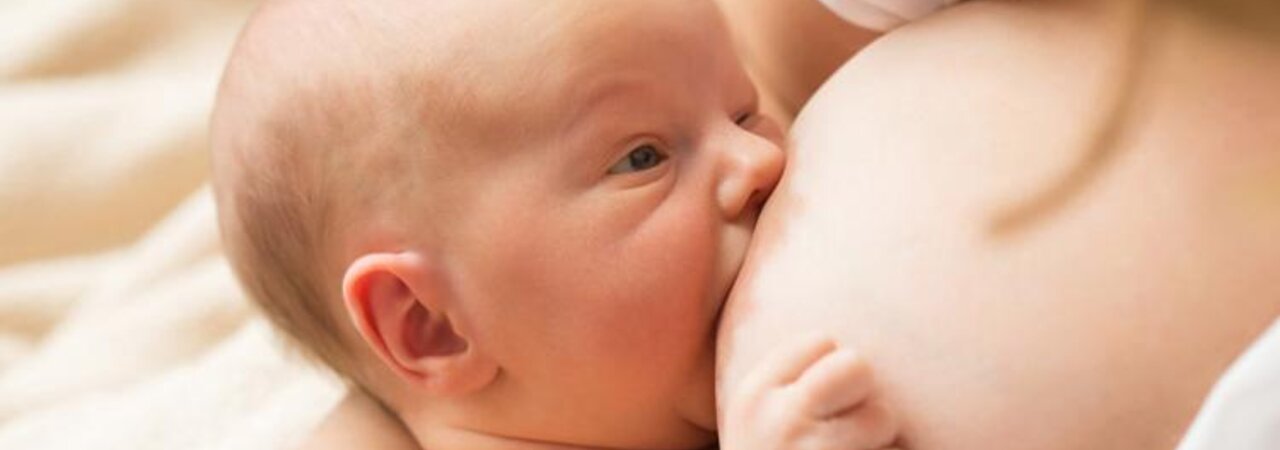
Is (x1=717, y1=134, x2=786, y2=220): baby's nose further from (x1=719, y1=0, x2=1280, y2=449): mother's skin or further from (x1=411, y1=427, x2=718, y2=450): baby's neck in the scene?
(x1=411, y1=427, x2=718, y2=450): baby's neck

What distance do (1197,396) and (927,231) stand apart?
123 mm

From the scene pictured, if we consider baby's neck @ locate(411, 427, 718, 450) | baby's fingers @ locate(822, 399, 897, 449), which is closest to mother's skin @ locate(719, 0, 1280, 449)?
baby's fingers @ locate(822, 399, 897, 449)

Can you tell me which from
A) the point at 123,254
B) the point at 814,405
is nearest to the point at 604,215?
the point at 814,405

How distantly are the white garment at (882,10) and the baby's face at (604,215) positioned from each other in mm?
80

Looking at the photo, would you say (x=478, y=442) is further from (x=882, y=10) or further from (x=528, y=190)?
(x=882, y=10)

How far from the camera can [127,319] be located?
1277 mm

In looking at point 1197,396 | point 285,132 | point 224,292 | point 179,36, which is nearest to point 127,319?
point 224,292

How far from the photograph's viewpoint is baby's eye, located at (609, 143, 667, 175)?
2.84 ft

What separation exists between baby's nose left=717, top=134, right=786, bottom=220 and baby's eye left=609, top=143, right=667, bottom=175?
0.10 feet

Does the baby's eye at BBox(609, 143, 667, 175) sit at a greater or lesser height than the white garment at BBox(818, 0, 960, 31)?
greater

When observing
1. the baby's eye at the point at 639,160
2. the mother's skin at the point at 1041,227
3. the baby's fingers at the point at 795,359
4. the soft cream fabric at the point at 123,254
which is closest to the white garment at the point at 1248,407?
the mother's skin at the point at 1041,227

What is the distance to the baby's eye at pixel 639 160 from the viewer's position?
866 millimetres

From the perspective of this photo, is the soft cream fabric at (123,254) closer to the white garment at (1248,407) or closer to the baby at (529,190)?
the baby at (529,190)

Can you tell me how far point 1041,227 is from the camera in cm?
76
